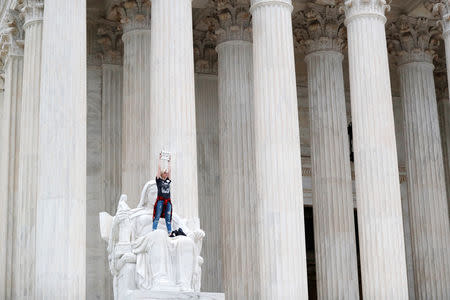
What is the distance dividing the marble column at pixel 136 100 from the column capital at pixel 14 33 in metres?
5.59

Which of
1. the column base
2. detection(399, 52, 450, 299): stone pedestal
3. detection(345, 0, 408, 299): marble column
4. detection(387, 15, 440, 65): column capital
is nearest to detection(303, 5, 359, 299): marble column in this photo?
detection(387, 15, 440, 65): column capital

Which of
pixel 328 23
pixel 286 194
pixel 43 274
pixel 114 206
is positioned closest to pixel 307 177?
pixel 328 23

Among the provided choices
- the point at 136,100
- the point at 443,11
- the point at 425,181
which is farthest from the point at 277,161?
the point at 425,181

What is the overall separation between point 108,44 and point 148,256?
21998mm

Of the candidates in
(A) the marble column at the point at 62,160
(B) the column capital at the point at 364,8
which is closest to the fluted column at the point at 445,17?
(B) the column capital at the point at 364,8

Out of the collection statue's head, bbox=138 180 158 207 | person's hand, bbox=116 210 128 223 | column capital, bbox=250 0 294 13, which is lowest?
person's hand, bbox=116 210 128 223

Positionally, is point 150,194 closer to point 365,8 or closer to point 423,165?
point 365,8

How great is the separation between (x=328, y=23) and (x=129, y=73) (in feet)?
40.9

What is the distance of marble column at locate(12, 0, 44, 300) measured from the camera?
35812 millimetres

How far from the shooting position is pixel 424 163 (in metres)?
45.2

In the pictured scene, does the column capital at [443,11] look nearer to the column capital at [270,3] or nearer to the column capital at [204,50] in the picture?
the column capital at [270,3]

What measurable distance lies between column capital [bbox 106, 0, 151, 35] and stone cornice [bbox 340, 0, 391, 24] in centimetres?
1006

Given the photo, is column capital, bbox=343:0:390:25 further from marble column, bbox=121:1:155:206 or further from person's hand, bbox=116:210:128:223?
person's hand, bbox=116:210:128:223

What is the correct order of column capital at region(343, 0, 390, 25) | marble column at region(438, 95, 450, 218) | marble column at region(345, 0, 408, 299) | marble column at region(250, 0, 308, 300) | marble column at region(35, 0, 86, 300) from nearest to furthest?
marble column at region(35, 0, 86, 300) < marble column at region(250, 0, 308, 300) < marble column at region(345, 0, 408, 299) < column capital at region(343, 0, 390, 25) < marble column at region(438, 95, 450, 218)
